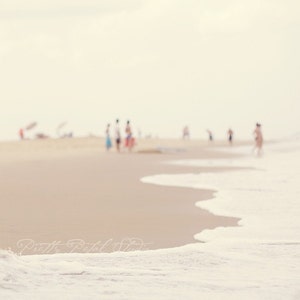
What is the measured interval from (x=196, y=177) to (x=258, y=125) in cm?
1835

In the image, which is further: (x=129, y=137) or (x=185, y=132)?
(x=185, y=132)

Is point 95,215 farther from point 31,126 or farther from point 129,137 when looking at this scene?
point 31,126

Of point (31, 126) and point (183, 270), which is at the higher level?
point (183, 270)

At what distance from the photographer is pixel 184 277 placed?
6.18m

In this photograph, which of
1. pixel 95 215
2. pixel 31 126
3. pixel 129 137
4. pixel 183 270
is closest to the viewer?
pixel 183 270

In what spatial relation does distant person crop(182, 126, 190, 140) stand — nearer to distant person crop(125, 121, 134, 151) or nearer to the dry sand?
distant person crop(125, 121, 134, 151)

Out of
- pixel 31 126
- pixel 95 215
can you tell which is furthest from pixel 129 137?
pixel 31 126

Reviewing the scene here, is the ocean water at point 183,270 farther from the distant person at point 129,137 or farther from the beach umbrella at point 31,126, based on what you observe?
the beach umbrella at point 31,126

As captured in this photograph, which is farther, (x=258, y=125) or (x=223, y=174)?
(x=258, y=125)

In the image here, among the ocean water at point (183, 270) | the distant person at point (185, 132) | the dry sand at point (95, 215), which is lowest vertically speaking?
the distant person at point (185, 132)

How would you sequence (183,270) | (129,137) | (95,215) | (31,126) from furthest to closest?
1. (31,126)
2. (129,137)
3. (95,215)
4. (183,270)

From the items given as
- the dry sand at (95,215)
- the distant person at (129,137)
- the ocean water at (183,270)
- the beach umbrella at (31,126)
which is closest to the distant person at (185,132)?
the beach umbrella at (31,126)

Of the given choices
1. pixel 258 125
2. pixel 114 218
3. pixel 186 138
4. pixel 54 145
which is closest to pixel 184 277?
pixel 114 218

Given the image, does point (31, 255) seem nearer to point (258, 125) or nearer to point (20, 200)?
point (20, 200)
